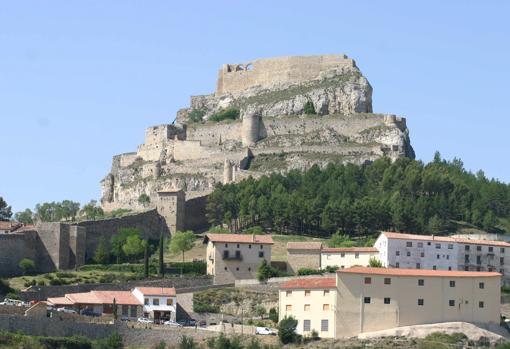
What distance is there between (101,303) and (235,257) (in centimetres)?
1435

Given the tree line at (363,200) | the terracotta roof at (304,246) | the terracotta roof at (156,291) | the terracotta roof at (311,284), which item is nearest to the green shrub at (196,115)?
the tree line at (363,200)

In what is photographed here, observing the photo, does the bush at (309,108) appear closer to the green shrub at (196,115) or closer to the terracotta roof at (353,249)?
the green shrub at (196,115)

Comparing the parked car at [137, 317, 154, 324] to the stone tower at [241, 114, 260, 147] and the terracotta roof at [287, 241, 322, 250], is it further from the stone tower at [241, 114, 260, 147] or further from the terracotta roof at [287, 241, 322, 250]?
the stone tower at [241, 114, 260, 147]

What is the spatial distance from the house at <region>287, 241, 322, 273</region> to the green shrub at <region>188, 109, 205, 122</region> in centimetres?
5303

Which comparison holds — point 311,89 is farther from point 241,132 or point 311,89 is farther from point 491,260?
point 491,260

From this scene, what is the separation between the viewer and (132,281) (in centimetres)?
10356

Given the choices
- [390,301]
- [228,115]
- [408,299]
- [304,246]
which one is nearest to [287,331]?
[390,301]

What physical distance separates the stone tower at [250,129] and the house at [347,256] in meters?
41.3

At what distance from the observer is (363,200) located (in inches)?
4833

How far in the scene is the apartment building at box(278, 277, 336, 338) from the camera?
289 ft

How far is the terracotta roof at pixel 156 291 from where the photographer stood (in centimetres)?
9644

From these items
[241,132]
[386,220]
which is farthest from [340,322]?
[241,132]

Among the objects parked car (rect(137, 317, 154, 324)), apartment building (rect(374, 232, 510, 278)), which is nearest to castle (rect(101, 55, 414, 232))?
apartment building (rect(374, 232, 510, 278))

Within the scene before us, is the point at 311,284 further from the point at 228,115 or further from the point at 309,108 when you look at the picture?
the point at 228,115
